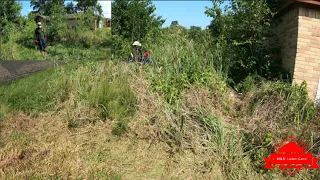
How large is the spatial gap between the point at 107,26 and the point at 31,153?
13213mm

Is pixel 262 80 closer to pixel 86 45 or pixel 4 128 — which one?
pixel 4 128

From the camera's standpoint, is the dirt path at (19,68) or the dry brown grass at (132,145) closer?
the dry brown grass at (132,145)

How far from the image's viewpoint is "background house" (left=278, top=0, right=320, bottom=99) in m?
Result: 4.96

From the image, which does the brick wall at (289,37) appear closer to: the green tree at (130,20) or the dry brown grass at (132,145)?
the dry brown grass at (132,145)

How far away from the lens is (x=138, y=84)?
5.00 m

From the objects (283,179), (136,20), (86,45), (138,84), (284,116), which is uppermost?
(136,20)

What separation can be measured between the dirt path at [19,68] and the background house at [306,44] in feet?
22.3

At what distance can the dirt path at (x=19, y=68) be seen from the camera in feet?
19.8

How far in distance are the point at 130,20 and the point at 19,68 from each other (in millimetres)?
4503

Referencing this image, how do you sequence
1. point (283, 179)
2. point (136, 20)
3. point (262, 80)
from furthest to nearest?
point (136, 20) → point (262, 80) → point (283, 179)

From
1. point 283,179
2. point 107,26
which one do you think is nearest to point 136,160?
point 283,179

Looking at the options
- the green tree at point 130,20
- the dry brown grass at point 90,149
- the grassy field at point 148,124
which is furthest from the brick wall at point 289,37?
the green tree at point 130,20

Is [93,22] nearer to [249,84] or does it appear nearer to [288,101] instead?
[249,84]

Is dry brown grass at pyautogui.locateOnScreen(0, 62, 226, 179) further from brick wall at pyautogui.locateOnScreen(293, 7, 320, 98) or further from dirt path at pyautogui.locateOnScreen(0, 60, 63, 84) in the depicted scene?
brick wall at pyautogui.locateOnScreen(293, 7, 320, 98)
